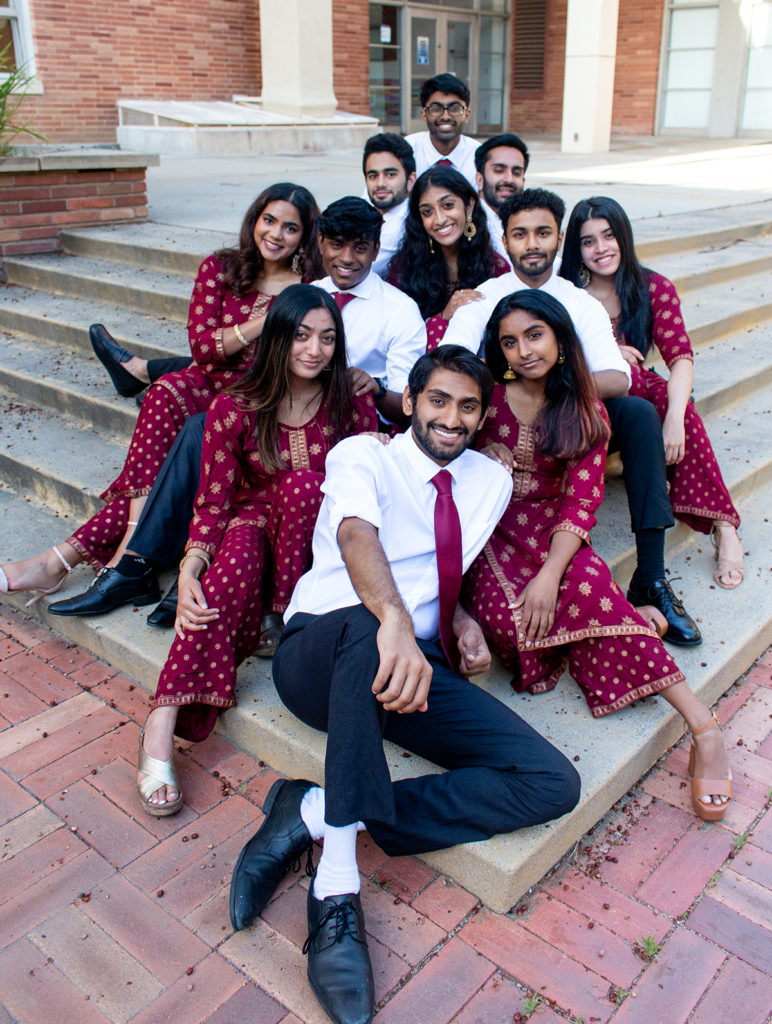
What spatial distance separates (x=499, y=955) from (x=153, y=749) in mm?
984

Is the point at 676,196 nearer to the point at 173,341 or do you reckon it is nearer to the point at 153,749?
the point at 173,341

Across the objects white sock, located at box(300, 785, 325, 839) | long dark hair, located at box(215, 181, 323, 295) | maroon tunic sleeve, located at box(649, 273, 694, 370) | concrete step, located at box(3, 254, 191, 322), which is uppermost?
long dark hair, located at box(215, 181, 323, 295)

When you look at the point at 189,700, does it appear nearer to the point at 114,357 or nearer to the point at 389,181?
the point at 114,357

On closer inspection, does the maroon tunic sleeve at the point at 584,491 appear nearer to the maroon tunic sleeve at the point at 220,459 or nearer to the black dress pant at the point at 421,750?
the black dress pant at the point at 421,750

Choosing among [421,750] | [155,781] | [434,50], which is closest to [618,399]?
[421,750]

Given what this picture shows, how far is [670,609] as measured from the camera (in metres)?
2.79

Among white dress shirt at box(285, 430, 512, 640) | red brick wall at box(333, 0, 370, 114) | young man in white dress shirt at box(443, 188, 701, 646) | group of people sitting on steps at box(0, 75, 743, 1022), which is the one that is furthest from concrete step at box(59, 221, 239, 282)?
red brick wall at box(333, 0, 370, 114)

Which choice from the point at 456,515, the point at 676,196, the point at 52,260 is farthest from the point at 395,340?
the point at 676,196

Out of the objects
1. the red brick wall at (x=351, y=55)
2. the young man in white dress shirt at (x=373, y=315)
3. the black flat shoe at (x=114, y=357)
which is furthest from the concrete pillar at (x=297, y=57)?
the young man in white dress shirt at (x=373, y=315)

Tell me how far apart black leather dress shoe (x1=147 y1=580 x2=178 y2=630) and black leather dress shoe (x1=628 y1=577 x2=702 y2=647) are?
4.77 ft

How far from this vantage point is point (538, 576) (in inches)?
96.0

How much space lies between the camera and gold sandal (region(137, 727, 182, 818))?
7.41ft

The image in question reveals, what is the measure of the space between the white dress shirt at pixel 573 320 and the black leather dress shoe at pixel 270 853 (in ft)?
4.66

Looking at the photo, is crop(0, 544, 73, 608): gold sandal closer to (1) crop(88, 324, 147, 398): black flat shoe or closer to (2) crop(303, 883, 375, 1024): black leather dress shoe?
(1) crop(88, 324, 147, 398): black flat shoe
